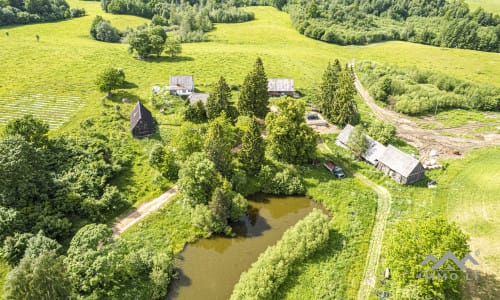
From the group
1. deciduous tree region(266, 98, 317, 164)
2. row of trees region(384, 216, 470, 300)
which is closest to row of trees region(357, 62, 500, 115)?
deciduous tree region(266, 98, 317, 164)

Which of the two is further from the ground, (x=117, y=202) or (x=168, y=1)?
(x=168, y=1)

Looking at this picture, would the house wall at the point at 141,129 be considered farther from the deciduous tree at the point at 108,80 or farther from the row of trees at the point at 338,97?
the row of trees at the point at 338,97

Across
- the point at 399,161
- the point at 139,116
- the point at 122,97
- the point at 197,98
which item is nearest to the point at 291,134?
the point at 399,161

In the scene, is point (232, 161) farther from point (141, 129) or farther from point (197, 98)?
point (197, 98)

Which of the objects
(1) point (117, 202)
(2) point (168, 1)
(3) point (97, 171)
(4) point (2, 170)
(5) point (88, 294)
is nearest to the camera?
(5) point (88, 294)

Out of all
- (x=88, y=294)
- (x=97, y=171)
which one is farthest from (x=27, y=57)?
(x=88, y=294)

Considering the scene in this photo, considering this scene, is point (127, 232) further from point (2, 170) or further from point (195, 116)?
point (195, 116)

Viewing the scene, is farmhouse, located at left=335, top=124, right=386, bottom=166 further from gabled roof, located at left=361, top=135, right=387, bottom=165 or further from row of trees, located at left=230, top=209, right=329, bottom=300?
row of trees, located at left=230, top=209, right=329, bottom=300
